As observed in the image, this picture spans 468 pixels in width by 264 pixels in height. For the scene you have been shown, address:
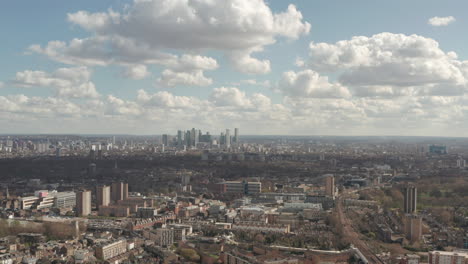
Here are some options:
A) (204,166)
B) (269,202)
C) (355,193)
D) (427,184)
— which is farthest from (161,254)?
(204,166)

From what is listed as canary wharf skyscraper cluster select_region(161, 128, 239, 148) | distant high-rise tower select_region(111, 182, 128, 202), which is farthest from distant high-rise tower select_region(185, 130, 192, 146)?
distant high-rise tower select_region(111, 182, 128, 202)

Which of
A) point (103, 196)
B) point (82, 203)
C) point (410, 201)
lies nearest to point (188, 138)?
point (103, 196)

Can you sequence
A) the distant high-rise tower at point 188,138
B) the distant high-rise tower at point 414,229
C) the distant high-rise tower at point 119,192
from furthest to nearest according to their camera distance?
1. the distant high-rise tower at point 188,138
2. the distant high-rise tower at point 119,192
3. the distant high-rise tower at point 414,229

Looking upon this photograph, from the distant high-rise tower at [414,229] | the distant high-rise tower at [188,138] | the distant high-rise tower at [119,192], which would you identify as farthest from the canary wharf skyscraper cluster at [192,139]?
the distant high-rise tower at [414,229]

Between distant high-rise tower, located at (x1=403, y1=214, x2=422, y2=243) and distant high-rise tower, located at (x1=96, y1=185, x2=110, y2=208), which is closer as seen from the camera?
distant high-rise tower, located at (x1=403, y1=214, x2=422, y2=243)

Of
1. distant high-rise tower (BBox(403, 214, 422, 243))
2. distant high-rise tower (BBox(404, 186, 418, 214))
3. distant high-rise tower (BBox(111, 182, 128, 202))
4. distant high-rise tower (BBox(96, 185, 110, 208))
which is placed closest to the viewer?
distant high-rise tower (BBox(403, 214, 422, 243))

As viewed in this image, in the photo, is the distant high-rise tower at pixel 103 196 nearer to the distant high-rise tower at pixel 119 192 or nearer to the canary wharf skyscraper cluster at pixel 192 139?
the distant high-rise tower at pixel 119 192

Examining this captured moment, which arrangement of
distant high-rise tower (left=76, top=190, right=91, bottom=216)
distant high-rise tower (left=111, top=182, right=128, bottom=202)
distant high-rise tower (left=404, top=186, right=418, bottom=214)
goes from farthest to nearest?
distant high-rise tower (left=111, top=182, right=128, bottom=202)
distant high-rise tower (left=404, top=186, right=418, bottom=214)
distant high-rise tower (left=76, top=190, right=91, bottom=216)

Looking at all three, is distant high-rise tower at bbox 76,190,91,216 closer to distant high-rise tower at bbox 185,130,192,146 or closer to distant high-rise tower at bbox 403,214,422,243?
distant high-rise tower at bbox 403,214,422,243

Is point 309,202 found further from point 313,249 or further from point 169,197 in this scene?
point 313,249

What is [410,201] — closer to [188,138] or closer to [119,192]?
[119,192]

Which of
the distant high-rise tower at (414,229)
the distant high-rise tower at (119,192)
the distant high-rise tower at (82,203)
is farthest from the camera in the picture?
the distant high-rise tower at (119,192)
